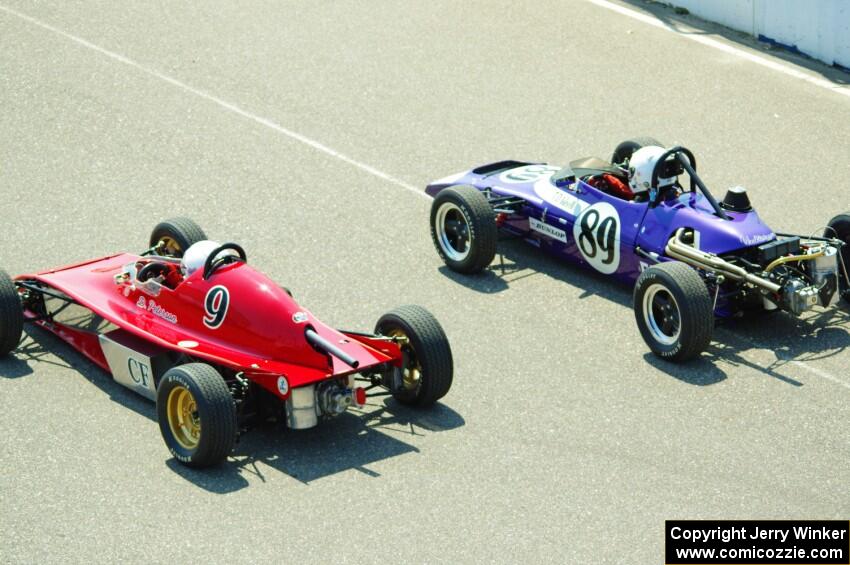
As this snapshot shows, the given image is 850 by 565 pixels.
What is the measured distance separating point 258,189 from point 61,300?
350 cm

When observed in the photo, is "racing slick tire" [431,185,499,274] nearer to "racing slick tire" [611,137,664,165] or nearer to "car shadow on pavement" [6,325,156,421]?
"racing slick tire" [611,137,664,165]

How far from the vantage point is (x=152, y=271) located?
1096 cm

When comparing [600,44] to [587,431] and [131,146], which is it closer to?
[131,146]

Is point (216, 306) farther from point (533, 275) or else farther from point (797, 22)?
point (797, 22)

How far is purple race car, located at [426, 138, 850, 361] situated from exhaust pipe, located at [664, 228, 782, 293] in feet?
0.03

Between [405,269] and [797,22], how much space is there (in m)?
7.16

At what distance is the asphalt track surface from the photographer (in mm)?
9195

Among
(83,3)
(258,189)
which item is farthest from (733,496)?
(83,3)

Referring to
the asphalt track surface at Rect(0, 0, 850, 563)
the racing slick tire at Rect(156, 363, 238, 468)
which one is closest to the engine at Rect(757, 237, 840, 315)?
the asphalt track surface at Rect(0, 0, 850, 563)

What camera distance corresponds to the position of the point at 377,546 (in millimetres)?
8828

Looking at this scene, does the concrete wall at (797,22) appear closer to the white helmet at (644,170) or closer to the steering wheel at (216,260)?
the white helmet at (644,170)

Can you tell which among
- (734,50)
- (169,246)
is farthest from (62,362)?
(734,50)

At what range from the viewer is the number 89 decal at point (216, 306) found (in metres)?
10.2

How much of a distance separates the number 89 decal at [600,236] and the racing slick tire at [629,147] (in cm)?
154
